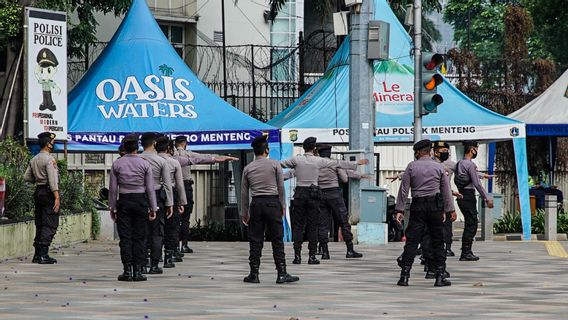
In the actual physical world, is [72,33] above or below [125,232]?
above

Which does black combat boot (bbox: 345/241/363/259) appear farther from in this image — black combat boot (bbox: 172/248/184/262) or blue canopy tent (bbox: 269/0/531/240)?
blue canopy tent (bbox: 269/0/531/240)

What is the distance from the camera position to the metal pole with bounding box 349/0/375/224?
982 inches

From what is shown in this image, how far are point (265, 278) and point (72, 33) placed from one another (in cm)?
1525

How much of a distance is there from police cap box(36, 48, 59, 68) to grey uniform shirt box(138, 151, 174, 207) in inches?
312

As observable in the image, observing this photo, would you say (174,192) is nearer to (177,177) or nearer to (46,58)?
(177,177)

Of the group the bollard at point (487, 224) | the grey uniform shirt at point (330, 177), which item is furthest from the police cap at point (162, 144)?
the bollard at point (487, 224)

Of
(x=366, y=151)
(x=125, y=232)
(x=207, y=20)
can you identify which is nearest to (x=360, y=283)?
(x=125, y=232)

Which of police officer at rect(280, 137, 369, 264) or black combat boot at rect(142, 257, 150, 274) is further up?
police officer at rect(280, 137, 369, 264)

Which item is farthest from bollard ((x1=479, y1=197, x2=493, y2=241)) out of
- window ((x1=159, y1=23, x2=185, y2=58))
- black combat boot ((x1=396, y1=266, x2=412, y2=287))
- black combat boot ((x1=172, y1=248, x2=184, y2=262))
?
black combat boot ((x1=396, y1=266, x2=412, y2=287))

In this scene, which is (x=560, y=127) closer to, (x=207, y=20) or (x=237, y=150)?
(x=237, y=150)

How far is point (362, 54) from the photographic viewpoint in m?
25.2

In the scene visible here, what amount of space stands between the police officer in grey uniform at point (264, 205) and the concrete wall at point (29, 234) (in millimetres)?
4975

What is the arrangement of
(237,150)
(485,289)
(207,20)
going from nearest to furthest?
(485,289) → (237,150) → (207,20)

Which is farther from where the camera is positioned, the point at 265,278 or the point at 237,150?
the point at 237,150
